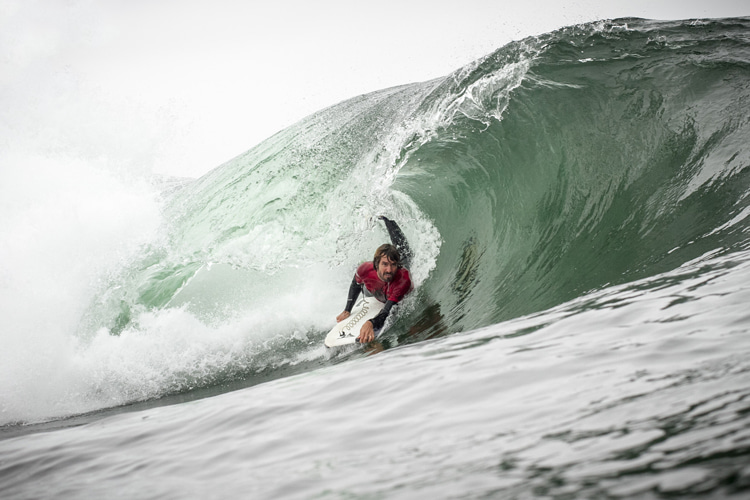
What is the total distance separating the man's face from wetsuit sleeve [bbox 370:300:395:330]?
29cm

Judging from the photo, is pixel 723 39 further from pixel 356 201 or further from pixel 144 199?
pixel 144 199

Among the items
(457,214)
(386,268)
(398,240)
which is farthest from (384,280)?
(457,214)

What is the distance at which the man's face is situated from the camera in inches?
212

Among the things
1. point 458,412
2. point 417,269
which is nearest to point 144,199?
point 417,269

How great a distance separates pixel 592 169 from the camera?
6.27 metres

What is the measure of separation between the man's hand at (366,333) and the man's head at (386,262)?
1.83ft

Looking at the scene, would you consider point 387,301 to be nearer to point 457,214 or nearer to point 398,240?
point 398,240

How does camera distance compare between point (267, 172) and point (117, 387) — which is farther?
point (267, 172)

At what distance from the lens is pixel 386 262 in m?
5.38

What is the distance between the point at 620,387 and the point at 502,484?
764 mm

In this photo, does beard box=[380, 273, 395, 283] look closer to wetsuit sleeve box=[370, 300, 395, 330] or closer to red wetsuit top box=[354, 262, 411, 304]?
red wetsuit top box=[354, 262, 411, 304]

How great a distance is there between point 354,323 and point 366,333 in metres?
0.40

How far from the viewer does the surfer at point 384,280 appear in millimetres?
5320

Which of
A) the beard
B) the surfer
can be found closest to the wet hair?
the surfer
